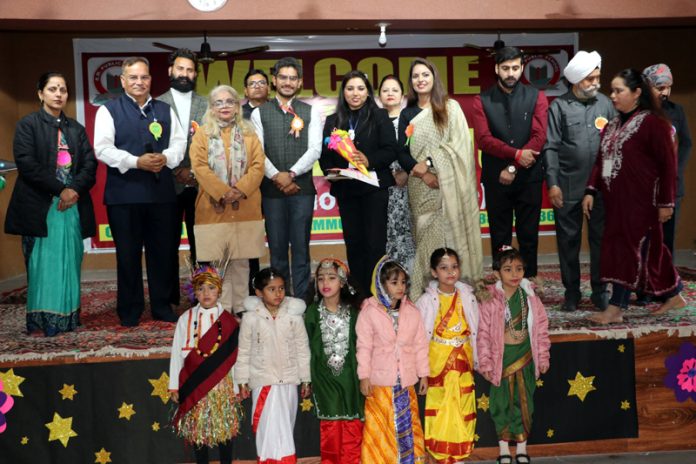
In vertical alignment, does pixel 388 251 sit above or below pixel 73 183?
below

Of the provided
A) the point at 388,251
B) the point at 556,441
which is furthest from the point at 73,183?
the point at 556,441

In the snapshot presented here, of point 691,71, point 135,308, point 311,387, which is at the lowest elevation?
point 311,387

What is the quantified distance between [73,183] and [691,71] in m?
7.31

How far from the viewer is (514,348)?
374 cm

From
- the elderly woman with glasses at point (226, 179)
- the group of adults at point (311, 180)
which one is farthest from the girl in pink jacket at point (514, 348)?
the elderly woman with glasses at point (226, 179)

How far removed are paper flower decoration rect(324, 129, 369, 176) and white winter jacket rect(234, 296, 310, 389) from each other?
0.97 meters

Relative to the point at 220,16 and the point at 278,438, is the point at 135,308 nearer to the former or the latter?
the point at 278,438

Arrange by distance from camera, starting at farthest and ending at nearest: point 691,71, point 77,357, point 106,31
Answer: point 691,71, point 106,31, point 77,357

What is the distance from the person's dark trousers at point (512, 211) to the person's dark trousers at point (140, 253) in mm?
1820

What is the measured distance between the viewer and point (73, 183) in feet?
14.3

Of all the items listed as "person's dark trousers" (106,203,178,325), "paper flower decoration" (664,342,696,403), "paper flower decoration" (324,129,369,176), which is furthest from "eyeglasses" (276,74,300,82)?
"paper flower decoration" (664,342,696,403)

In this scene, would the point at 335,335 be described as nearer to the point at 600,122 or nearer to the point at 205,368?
the point at 205,368

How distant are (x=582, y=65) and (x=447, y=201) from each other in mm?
1137

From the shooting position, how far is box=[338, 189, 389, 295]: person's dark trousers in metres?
4.27
